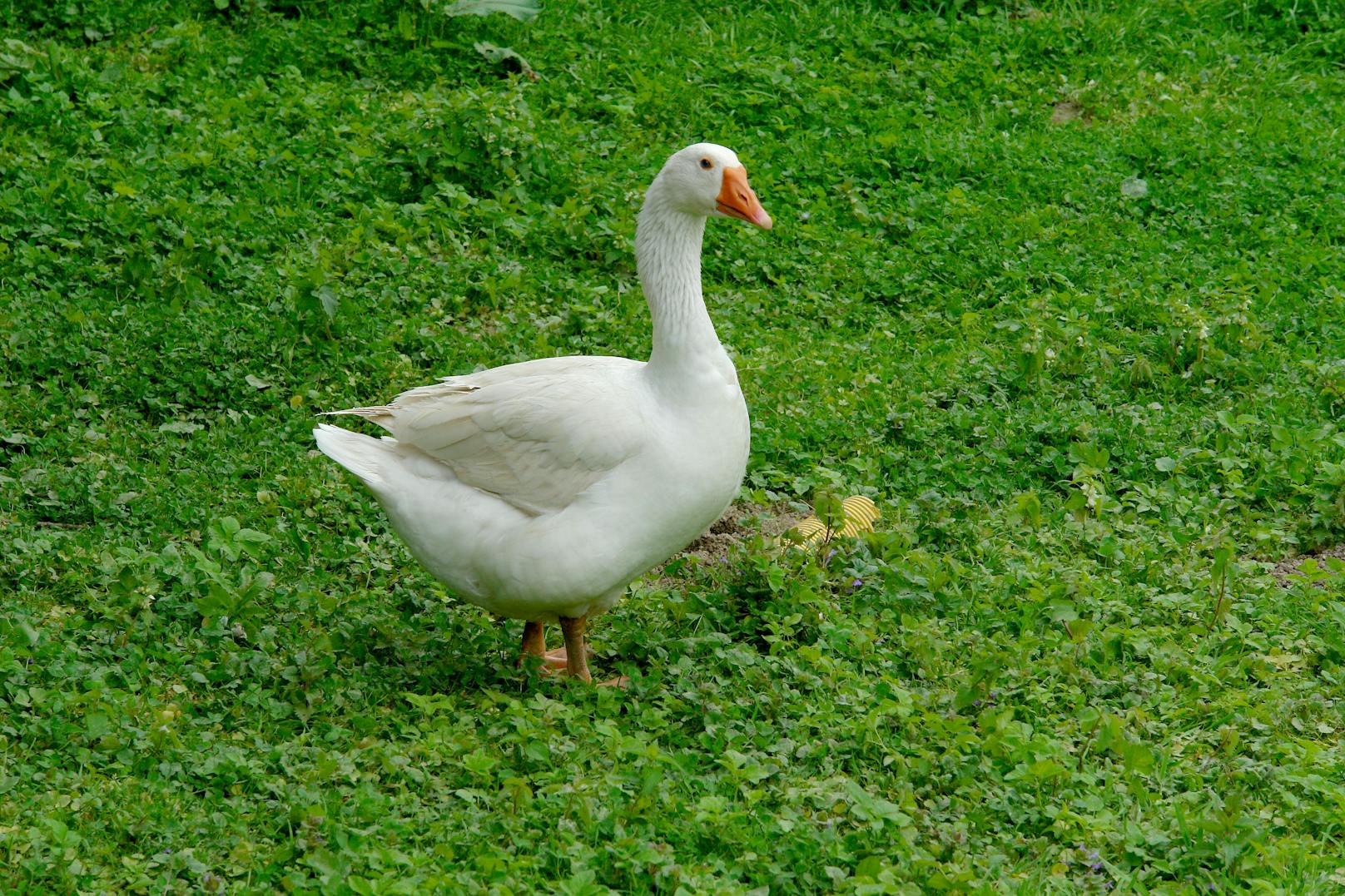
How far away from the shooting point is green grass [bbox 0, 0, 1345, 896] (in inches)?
164

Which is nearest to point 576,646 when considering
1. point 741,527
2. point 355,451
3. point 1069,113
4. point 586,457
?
point 586,457

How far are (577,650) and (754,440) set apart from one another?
1.66 meters

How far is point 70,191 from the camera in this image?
7.38 meters

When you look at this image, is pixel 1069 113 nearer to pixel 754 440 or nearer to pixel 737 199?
pixel 754 440

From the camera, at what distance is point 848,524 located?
5734 millimetres

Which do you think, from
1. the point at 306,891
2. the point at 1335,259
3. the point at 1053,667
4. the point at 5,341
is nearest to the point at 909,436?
the point at 1053,667

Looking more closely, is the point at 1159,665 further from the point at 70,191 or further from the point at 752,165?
the point at 70,191

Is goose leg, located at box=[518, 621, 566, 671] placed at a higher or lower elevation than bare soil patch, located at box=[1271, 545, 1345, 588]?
lower

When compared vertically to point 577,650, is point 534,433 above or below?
above

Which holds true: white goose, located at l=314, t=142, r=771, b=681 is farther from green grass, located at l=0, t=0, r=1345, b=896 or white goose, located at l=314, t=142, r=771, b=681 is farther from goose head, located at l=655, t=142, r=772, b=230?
green grass, located at l=0, t=0, r=1345, b=896

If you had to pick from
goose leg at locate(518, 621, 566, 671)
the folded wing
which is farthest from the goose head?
goose leg at locate(518, 621, 566, 671)

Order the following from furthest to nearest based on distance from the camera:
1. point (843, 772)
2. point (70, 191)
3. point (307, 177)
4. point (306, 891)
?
point (307, 177) < point (70, 191) < point (843, 772) < point (306, 891)

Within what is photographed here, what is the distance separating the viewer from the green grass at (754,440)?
416 centimetres

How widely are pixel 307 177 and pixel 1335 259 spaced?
531cm
